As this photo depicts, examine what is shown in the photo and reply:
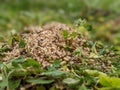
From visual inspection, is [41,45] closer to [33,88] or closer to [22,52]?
[22,52]

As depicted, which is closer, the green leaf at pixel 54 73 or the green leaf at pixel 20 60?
the green leaf at pixel 54 73

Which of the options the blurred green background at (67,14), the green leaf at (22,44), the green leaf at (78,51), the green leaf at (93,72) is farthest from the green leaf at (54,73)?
the blurred green background at (67,14)

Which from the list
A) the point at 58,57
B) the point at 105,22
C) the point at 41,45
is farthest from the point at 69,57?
the point at 105,22

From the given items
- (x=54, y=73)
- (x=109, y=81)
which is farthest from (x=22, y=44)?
(x=109, y=81)

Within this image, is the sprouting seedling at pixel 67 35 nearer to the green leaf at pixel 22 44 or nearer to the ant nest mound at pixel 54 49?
the ant nest mound at pixel 54 49

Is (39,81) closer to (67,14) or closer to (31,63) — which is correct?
(31,63)

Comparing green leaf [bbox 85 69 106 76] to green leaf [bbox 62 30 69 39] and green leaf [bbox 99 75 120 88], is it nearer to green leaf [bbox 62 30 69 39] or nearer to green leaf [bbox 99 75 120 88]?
green leaf [bbox 99 75 120 88]
